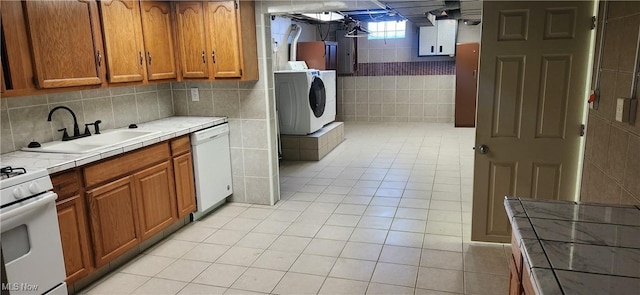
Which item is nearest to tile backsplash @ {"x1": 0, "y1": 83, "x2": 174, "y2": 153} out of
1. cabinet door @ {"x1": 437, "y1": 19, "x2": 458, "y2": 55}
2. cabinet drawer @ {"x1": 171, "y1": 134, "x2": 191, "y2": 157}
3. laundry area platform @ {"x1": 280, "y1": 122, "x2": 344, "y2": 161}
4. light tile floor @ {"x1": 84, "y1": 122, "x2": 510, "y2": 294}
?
cabinet drawer @ {"x1": 171, "y1": 134, "x2": 191, "y2": 157}

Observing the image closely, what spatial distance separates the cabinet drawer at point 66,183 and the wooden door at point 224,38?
1601 mm

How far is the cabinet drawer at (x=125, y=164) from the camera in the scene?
2586 millimetres

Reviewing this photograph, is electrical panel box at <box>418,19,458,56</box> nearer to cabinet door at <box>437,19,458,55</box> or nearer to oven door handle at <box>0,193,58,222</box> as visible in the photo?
cabinet door at <box>437,19,458,55</box>

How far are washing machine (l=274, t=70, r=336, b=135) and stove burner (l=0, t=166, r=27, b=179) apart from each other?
3902 mm

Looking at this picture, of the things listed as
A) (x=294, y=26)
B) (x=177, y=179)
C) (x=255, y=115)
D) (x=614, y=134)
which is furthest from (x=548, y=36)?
(x=294, y=26)

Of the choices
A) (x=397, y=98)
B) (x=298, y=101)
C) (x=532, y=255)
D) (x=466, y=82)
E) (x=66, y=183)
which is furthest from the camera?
(x=397, y=98)

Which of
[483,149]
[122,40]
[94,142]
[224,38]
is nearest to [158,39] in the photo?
[122,40]

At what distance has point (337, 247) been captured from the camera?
3.19 m

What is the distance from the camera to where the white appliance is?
202cm

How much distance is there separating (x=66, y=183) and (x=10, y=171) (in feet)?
1.00

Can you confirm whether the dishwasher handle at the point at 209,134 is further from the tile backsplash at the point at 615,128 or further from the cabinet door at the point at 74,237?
the tile backsplash at the point at 615,128

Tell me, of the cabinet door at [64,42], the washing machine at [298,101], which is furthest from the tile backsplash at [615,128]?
the washing machine at [298,101]

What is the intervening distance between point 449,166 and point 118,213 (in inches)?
161

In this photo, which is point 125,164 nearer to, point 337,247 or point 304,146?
point 337,247
